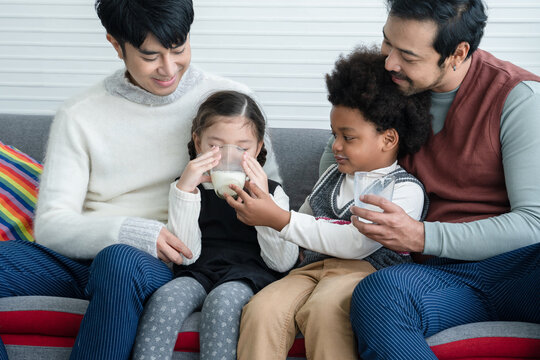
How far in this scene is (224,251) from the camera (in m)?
1.94

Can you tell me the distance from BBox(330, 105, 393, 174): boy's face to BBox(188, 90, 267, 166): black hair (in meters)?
0.25

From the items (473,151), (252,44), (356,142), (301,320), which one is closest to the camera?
(301,320)

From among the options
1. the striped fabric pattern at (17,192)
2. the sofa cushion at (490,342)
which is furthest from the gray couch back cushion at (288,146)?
the sofa cushion at (490,342)

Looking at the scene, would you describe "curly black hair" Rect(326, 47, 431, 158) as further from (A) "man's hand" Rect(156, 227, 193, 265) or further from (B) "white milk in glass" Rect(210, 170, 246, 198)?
(A) "man's hand" Rect(156, 227, 193, 265)

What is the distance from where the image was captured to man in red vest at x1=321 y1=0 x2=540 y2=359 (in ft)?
5.08

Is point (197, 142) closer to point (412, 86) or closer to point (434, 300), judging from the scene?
point (412, 86)

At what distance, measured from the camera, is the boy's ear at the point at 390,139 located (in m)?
1.88

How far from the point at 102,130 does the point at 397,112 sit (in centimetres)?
95

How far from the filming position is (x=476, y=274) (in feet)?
5.41

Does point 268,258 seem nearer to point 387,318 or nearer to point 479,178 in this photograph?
point 387,318

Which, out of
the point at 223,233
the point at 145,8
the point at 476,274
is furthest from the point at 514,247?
the point at 145,8

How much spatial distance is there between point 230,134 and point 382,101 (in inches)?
18.1

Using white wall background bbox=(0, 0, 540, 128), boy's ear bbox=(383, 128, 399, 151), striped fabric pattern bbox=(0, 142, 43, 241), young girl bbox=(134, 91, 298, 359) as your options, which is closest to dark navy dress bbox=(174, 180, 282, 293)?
young girl bbox=(134, 91, 298, 359)

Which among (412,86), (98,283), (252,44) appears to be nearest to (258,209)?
(98,283)
